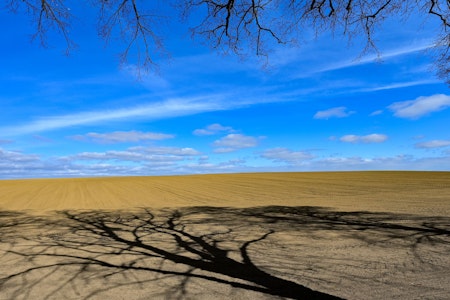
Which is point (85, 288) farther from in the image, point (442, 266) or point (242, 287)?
point (442, 266)

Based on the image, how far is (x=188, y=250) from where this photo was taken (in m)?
6.57

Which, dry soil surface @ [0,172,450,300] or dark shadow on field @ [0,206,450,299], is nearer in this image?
dry soil surface @ [0,172,450,300]

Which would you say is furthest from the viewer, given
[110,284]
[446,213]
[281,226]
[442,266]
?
[446,213]

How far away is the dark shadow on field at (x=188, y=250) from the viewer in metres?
4.59

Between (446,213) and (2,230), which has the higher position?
(446,213)

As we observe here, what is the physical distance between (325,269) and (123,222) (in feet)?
25.1

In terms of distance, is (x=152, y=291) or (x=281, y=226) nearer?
(x=152, y=291)

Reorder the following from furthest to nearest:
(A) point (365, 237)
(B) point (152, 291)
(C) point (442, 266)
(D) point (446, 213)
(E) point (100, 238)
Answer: (D) point (446, 213)
(E) point (100, 238)
(A) point (365, 237)
(C) point (442, 266)
(B) point (152, 291)

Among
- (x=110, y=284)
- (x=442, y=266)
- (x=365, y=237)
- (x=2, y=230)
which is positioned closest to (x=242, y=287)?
(x=110, y=284)

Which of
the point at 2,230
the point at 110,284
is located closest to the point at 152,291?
the point at 110,284

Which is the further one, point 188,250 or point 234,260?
point 188,250

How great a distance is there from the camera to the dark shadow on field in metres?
4.59

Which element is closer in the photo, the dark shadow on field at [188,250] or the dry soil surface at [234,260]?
the dry soil surface at [234,260]

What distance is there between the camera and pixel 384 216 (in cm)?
1043
